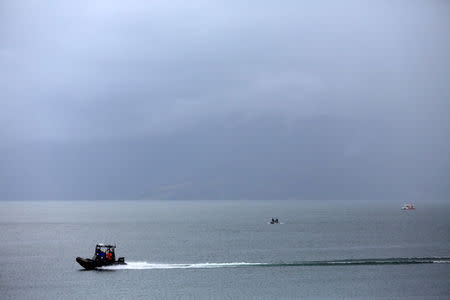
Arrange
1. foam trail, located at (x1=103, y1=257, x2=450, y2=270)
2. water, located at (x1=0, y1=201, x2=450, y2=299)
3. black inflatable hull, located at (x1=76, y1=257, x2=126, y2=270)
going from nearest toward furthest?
water, located at (x1=0, y1=201, x2=450, y2=299), black inflatable hull, located at (x1=76, y1=257, x2=126, y2=270), foam trail, located at (x1=103, y1=257, x2=450, y2=270)

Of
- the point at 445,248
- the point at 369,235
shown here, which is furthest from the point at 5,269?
the point at 369,235

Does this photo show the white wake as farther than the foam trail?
No

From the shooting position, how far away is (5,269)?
91.3 metres

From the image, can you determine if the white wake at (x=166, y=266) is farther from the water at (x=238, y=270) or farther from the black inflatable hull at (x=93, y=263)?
the black inflatable hull at (x=93, y=263)

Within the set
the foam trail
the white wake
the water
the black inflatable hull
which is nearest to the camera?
the water

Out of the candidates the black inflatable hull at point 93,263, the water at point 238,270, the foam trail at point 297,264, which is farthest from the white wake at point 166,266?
the black inflatable hull at point 93,263

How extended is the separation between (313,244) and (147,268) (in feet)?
159

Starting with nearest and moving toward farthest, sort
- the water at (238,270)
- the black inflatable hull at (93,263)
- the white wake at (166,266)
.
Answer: the water at (238,270), the black inflatable hull at (93,263), the white wake at (166,266)

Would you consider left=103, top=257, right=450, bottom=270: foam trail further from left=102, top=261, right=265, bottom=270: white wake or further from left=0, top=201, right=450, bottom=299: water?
left=0, top=201, right=450, bottom=299: water

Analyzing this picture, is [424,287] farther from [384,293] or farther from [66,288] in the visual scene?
[66,288]

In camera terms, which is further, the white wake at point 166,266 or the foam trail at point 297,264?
the foam trail at point 297,264

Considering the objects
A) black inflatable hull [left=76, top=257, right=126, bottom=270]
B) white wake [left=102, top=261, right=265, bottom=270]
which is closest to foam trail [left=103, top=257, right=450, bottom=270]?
white wake [left=102, top=261, right=265, bottom=270]

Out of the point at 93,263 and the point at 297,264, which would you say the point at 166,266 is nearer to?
the point at 93,263

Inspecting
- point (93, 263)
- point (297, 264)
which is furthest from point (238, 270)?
point (93, 263)
